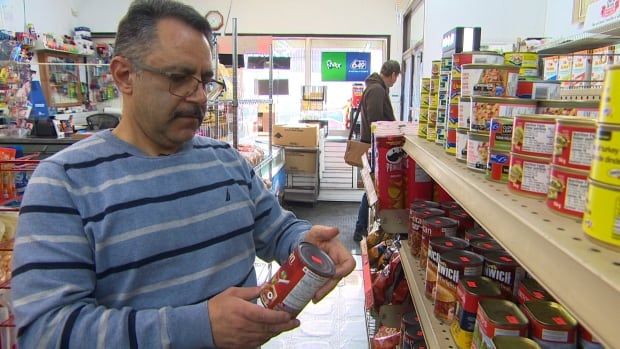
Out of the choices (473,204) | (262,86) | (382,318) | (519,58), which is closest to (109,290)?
(473,204)

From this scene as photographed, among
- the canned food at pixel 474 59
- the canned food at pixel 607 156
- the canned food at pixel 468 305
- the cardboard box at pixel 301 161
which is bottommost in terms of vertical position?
the cardboard box at pixel 301 161

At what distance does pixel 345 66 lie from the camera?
701cm

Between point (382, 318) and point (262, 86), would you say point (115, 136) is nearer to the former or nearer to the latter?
point (382, 318)

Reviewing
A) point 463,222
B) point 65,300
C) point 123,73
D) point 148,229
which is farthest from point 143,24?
point 463,222

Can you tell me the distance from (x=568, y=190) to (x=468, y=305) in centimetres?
53

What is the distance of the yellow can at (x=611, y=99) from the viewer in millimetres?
527

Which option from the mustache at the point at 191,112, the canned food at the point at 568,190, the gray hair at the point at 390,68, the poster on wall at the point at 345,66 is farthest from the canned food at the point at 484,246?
the poster on wall at the point at 345,66

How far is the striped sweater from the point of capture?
89 cm

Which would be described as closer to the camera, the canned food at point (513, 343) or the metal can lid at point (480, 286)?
the canned food at point (513, 343)

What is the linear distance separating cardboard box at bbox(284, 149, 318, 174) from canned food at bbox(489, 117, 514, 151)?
5275 mm

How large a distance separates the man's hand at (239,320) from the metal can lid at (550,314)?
21.2 inches

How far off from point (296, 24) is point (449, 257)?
5.93 metres

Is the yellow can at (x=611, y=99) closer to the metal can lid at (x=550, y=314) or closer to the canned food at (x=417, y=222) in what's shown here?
the metal can lid at (x=550, y=314)

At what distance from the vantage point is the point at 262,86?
22.1 ft
